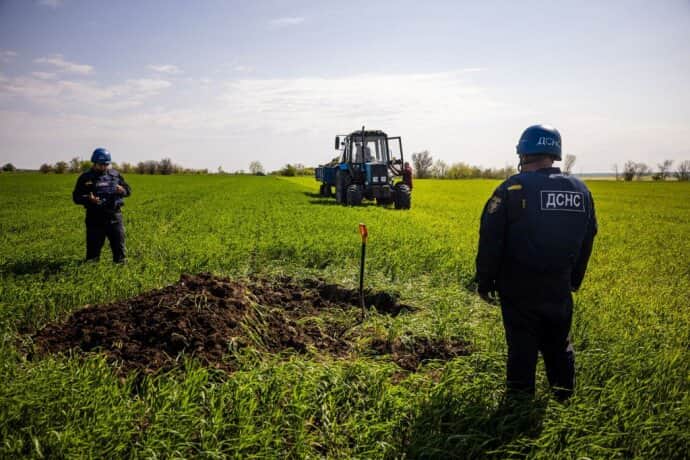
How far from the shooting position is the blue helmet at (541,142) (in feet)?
11.5

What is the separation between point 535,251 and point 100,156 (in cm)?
754

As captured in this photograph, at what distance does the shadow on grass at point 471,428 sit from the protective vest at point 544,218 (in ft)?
3.38

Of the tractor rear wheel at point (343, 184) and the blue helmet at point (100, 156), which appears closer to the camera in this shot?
the blue helmet at point (100, 156)

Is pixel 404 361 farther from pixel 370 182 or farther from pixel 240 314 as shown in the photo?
pixel 370 182

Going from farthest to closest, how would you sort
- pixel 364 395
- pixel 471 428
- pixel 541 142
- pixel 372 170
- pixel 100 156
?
pixel 372 170 < pixel 100 156 < pixel 364 395 < pixel 541 142 < pixel 471 428

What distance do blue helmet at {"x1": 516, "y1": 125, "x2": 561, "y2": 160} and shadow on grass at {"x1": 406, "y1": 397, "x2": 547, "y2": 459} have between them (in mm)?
1819

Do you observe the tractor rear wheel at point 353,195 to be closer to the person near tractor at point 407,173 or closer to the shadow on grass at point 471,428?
the person near tractor at point 407,173

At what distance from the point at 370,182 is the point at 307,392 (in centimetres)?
1589

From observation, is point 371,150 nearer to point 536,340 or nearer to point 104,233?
point 104,233

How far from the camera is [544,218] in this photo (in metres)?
3.35

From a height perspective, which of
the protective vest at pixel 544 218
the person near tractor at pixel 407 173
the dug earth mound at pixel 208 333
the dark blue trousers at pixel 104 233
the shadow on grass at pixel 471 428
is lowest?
the shadow on grass at pixel 471 428

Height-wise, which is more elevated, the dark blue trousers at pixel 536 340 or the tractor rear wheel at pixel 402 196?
the tractor rear wheel at pixel 402 196

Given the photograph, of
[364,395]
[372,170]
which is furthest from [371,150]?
[364,395]

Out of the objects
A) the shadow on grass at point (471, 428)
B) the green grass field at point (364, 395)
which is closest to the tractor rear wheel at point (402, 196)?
the green grass field at point (364, 395)
